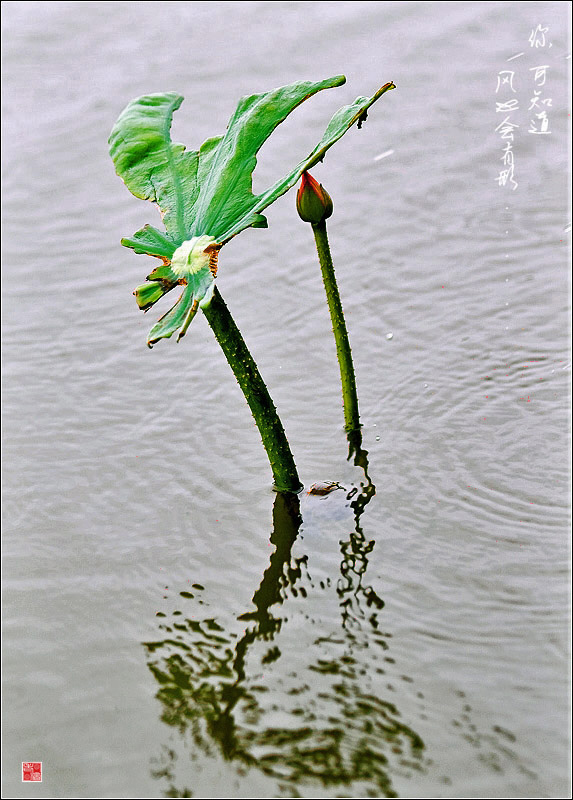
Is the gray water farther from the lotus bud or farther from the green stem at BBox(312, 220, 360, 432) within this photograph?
the lotus bud

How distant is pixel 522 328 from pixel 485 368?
18cm

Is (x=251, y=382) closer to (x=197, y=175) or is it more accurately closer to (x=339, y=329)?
(x=339, y=329)

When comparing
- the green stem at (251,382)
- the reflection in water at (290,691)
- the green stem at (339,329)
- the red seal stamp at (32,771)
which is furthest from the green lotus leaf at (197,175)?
the red seal stamp at (32,771)

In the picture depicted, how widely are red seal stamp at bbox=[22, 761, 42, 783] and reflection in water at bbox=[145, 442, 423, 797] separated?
0.69 feet

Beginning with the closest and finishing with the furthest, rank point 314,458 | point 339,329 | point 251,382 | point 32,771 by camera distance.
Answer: point 32,771 < point 251,382 < point 339,329 < point 314,458

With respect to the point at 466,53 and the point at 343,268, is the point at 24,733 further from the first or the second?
the point at 466,53

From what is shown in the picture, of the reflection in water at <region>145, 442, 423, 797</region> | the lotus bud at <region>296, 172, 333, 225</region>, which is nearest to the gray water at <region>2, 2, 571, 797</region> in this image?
the reflection in water at <region>145, 442, 423, 797</region>

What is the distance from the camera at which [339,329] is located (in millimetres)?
1879

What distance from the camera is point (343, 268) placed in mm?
2621

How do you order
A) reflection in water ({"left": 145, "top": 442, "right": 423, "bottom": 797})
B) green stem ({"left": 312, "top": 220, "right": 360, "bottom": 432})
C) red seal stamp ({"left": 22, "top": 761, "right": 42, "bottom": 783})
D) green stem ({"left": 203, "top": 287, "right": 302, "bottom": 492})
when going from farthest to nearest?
green stem ({"left": 312, "top": 220, "right": 360, "bottom": 432})
green stem ({"left": 203, "top": 287, "right": 302, "bottom": 492})
red seal stamp ({"left": 22, "top": 761, "right": 42, "bottom": 783})
reflection in water ({"left": 145, "top": 442, "right": 423, "bottom": 797})

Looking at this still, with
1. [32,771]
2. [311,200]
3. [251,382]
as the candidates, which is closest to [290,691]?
[32,771]

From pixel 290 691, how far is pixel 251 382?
21.8 inches

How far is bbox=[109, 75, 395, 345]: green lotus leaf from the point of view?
1510mm

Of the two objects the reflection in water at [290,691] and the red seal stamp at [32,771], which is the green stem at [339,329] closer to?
the reflection in water at [290,691]
